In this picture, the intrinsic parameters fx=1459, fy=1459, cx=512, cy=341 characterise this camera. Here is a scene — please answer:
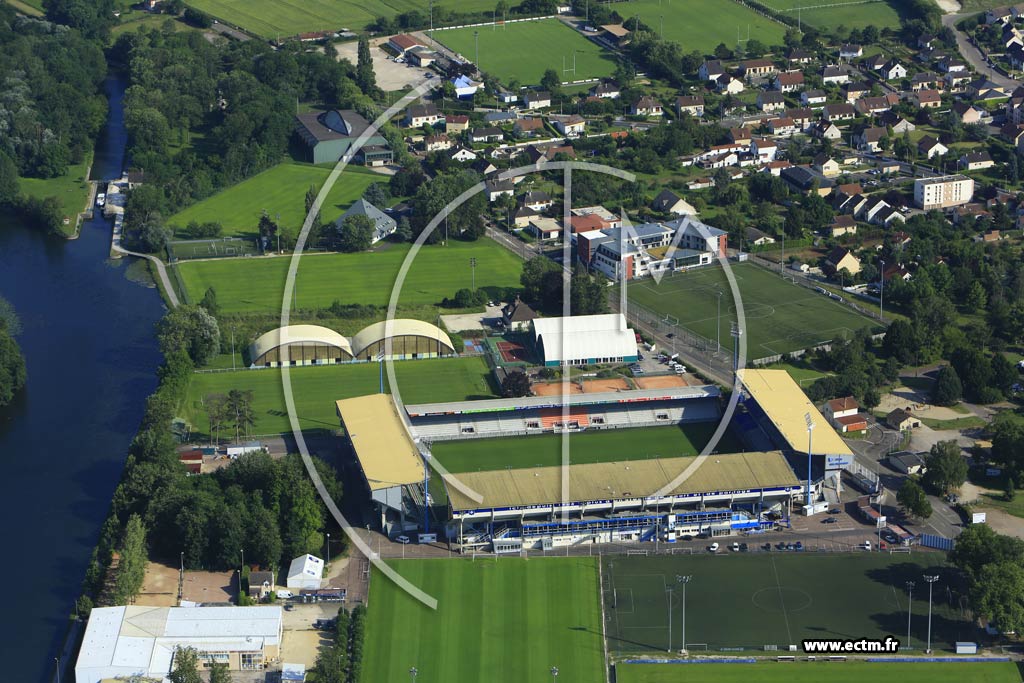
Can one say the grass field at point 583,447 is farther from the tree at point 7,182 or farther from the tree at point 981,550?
the tree at point 7,182

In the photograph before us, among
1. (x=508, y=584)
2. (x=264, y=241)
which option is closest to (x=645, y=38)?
(x=264, y=241)

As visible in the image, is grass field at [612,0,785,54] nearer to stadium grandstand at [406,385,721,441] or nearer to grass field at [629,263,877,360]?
grass field at [629,263,877,360]

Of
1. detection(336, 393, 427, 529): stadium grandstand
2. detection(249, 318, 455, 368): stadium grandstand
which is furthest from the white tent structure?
detection(249, 318, 455, 368): stadium grandstand

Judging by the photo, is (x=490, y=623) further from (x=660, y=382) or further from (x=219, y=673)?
(x=660, y=382)

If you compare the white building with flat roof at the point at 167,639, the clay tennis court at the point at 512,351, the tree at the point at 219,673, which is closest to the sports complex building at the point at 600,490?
the white building with flat roof at the point at 167,639

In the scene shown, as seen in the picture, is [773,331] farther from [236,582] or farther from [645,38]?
[645,38]
